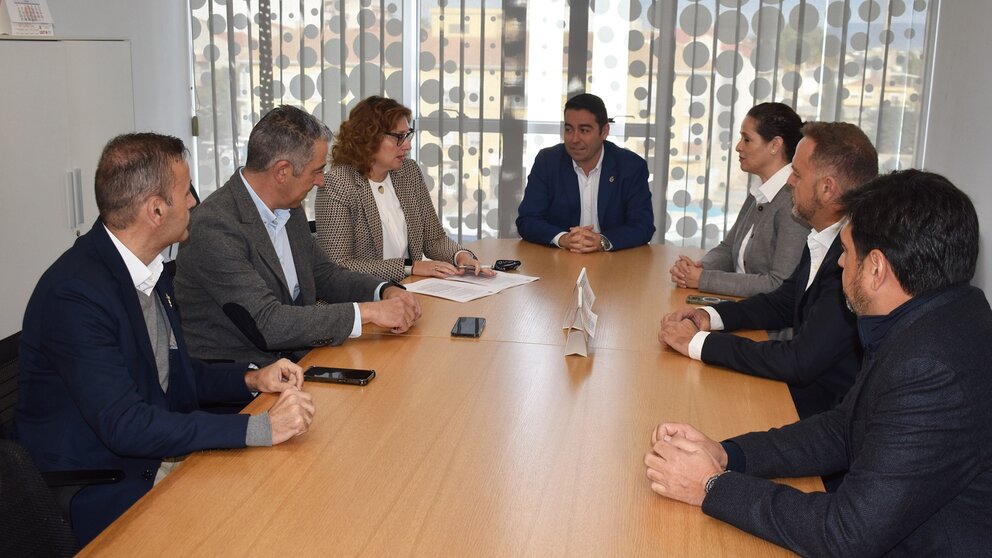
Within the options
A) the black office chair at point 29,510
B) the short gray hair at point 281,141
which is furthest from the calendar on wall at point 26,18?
the black office chair at point 29,510

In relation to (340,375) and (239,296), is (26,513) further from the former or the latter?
(239,296)

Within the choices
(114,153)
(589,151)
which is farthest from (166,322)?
(589,151)

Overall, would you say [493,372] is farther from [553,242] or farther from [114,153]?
[553,242]

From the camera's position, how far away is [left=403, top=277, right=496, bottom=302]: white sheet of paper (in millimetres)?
3291

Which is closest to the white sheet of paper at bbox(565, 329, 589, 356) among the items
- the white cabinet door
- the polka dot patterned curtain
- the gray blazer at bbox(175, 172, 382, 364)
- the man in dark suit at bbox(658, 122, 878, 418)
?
the man in dark suit at bbox(658, 122, 878, 418)

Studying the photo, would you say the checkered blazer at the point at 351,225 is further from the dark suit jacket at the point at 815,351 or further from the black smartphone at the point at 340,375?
the dark suit jacket at the point at 815,351

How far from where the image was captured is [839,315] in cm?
239

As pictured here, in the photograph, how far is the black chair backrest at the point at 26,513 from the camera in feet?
5.39

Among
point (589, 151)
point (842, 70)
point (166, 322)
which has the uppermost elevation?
point (842, 70)

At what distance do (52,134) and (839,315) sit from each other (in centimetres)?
349

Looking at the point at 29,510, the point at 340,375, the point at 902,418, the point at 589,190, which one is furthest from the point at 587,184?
the point at 29,510

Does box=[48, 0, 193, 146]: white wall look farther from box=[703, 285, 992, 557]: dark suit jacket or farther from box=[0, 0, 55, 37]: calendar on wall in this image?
box=[703, 285, 992, 557]: dark suit jacket

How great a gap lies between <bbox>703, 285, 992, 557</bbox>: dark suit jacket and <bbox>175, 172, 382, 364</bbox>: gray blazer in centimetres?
142

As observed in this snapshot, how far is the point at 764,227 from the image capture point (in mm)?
3520
